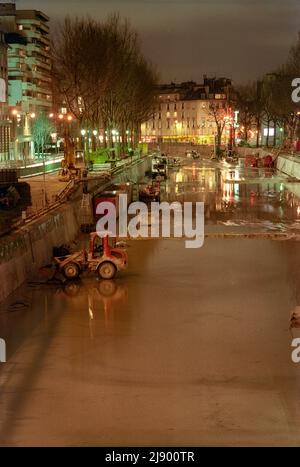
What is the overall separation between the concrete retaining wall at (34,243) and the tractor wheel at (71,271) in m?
1.06

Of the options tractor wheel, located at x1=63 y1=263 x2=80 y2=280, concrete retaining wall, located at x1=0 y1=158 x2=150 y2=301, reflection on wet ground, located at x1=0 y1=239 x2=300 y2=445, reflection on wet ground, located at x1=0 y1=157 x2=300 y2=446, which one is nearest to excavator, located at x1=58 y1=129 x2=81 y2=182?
concrete retaining wall, located at x1=0 y1=158 x2=150 y2=301

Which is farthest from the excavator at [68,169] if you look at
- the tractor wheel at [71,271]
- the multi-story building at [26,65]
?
the multi-story building at [26,65]

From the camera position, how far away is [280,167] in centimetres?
6994

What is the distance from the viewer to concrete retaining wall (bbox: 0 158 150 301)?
1748 cm

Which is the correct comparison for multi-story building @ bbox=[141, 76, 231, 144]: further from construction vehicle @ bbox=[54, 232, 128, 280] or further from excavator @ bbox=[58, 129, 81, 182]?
construction vehicle @ bbox=[54, 232, 128, 280]

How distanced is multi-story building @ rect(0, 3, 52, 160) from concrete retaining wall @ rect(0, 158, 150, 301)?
53.0 m

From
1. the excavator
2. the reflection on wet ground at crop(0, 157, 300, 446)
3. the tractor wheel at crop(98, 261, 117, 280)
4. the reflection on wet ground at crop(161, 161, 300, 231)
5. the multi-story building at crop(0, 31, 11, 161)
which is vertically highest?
the multi-story building at crop(0, 31, 11, 161)

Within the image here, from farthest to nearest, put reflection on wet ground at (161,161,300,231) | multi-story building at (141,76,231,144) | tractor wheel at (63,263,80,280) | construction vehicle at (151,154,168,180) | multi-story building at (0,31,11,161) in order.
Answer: multi-story building at (141,76,231,144), multi-story building at (0,31,11,161), construction vehicle at (151,154,168,180), reflection on wet ground at (161,161,300,231), tractor wheel at (63,263,80,280)

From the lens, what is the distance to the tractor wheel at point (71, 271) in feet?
62.5

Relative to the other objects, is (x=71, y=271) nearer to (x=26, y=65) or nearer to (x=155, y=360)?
(x=155, y=360)

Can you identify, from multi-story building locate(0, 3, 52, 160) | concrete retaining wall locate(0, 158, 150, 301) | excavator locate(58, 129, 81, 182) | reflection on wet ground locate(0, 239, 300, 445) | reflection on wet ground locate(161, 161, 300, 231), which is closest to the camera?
reflection on wet ground locate(0, 239, 300, 445)

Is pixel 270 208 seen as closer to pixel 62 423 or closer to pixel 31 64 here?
pixel 62 423

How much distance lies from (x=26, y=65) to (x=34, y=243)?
85.1m

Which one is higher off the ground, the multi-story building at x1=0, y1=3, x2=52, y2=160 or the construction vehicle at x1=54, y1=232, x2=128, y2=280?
the multi-story building at x1=0, y1=3, x2=52, y2=160
